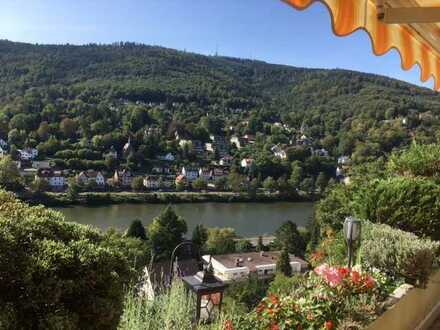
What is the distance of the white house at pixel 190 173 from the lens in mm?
43428

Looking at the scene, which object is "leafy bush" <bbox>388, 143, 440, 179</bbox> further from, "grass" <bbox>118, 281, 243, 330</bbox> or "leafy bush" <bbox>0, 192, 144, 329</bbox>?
"leafy bush" <bbox>0, 192, 144, 329</bbox>

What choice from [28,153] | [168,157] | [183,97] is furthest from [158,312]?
[183,97]

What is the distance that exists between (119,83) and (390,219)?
64.1m

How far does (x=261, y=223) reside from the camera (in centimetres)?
2814

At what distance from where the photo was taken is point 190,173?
4419 cm

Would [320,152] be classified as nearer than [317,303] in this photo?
No

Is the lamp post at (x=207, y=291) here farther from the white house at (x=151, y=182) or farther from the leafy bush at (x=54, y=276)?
the white house at (x=151, y=182)

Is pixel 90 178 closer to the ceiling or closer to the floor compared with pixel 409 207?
closer to the floor

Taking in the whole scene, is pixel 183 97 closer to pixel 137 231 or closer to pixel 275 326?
pixel 137 231

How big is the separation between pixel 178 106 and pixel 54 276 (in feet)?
202

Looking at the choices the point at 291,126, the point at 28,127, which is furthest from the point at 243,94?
the point at 28,127

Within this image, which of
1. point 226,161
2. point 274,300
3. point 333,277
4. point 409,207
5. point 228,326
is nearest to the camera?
point 228,326

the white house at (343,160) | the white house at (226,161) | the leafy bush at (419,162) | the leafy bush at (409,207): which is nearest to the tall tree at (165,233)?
the leafy bush at (419,162)

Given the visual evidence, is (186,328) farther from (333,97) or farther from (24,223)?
(333,97)
